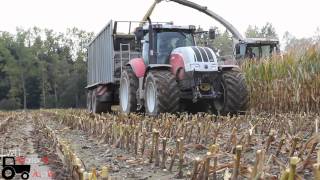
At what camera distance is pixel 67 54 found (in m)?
60.1

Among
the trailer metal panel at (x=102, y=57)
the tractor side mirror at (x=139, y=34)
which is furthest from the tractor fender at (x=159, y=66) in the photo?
the trailer metal panel at (x=102, y=57)

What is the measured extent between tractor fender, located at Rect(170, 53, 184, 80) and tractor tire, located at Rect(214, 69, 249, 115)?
813 millimetres

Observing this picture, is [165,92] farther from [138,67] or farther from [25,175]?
[25,175]

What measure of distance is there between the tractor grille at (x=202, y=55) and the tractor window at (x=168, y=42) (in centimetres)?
91

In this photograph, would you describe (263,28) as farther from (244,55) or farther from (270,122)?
(270,122)

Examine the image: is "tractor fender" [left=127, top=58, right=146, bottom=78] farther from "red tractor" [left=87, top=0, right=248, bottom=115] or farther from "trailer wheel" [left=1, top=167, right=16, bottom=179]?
"trailer wheel" [left=1, top=167, right=16, bottom=179]

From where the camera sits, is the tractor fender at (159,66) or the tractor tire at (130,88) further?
the tractor tire at (130,88)

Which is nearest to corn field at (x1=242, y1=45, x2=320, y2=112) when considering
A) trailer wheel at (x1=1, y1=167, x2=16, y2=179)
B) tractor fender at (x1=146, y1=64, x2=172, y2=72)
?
tractor fender at (x1=146, y1=64, x2=172, y2=72)

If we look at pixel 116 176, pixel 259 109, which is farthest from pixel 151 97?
pixel 116 176

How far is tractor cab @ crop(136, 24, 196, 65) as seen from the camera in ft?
32.2

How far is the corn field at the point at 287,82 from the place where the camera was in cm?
948

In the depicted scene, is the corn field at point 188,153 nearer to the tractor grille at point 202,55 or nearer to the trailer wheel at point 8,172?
the trailer wheel at point 8,172

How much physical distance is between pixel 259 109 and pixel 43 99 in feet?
139

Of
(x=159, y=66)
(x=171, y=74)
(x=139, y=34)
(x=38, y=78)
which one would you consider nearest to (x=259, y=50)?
(x=139, y=34)
